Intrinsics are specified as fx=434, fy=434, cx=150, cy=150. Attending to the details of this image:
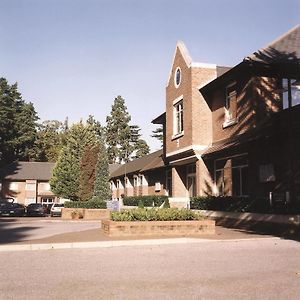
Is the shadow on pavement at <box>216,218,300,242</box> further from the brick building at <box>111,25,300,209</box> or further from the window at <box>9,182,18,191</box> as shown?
the window at <box>9,182,18,191</box>

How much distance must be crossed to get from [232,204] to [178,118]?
30.6 ft

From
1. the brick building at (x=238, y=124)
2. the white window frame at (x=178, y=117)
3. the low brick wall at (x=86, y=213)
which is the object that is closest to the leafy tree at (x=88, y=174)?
the low brick wall at (x=86, y=213)

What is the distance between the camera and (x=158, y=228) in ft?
49.5

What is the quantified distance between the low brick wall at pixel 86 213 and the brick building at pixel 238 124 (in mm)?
6746

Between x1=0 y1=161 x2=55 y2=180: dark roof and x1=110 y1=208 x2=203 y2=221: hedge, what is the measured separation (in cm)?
5215

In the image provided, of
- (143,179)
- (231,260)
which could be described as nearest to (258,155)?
(231,260)

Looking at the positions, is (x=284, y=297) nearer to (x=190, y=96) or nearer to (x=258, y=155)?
(x=258, y=155)

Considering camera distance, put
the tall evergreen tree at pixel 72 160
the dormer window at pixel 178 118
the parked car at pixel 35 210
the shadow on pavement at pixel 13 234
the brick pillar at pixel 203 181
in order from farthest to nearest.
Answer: the tall evergreen tree at pixel 72 160 → the parked car at pixel 35 210 → the dormer window at pixel 178 118 → the brick pillar at pixel 203 181 → the shadow on pavement at pixel 13 234

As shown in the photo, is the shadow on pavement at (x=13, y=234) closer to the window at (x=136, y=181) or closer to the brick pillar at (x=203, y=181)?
the brick pillar at (x=203, y=181)

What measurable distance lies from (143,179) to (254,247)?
28.5 meters

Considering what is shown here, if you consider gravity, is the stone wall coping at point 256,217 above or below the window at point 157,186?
below

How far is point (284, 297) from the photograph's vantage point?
6332mm

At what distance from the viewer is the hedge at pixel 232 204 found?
688 inches

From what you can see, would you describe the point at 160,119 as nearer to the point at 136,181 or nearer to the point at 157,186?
the point at 157,186
